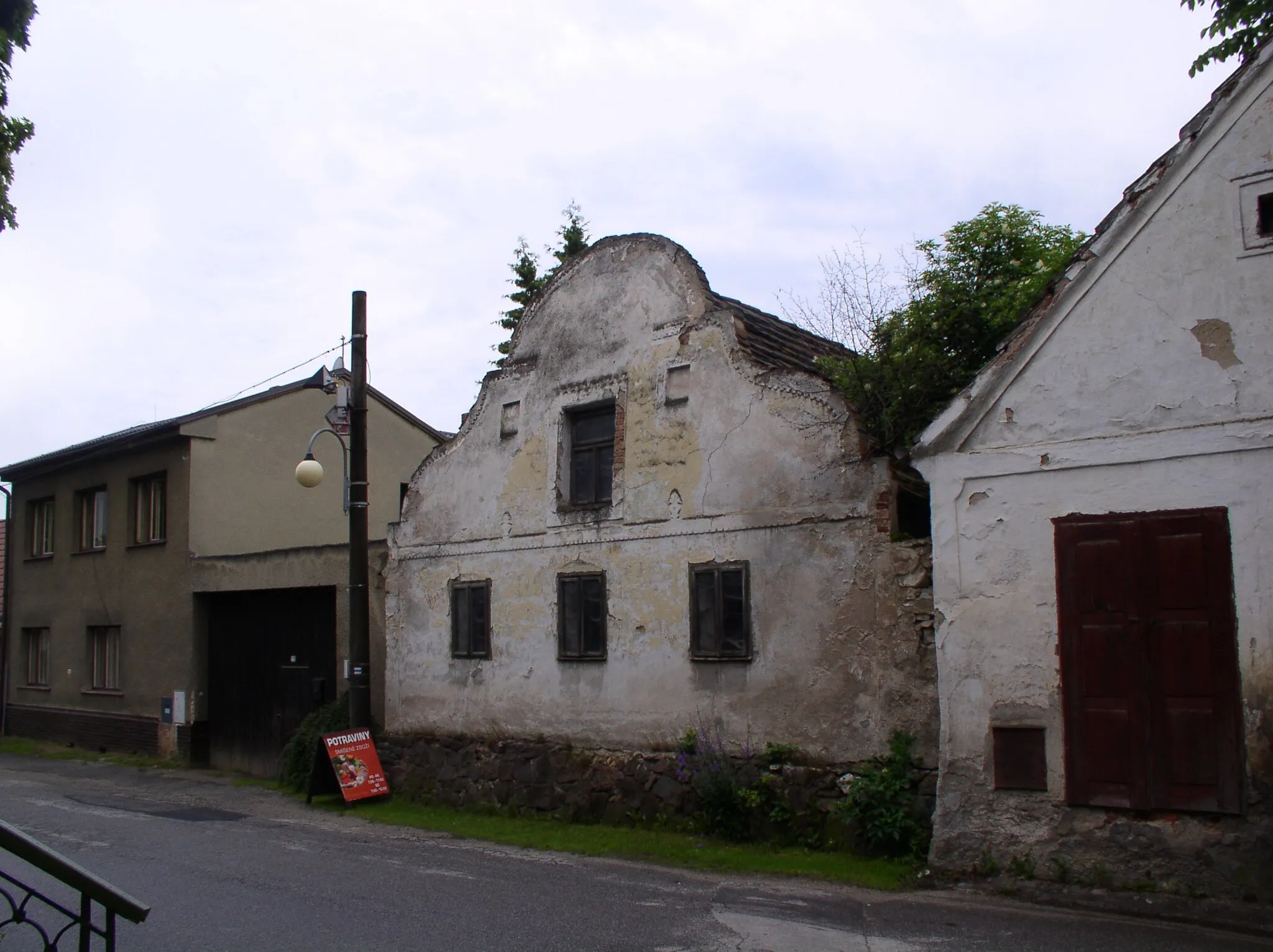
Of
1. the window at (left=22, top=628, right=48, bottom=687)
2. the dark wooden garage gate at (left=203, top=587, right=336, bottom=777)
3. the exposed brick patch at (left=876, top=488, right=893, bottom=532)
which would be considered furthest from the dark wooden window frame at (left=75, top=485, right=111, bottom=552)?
the exposed brick patch at (left=876, top=488, right=893, bottom=532)

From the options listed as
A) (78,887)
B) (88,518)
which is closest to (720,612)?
(78,887)

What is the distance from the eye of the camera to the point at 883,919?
7953mm

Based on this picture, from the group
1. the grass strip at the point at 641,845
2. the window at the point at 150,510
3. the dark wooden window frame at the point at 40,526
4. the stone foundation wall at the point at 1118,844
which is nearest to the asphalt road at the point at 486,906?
the grass strip at the point at 641,845

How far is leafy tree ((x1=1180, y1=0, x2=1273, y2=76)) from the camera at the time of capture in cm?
971

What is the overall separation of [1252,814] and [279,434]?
57.2ft

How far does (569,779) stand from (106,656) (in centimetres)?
1315

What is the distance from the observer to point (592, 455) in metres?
13.5

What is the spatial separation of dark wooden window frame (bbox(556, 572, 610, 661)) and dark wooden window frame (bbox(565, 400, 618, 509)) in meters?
0.80

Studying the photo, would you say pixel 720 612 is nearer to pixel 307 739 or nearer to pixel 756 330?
pixel 756 330

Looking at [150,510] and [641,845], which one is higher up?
[150,510]

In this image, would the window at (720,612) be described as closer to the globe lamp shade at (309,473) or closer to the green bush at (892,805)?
the green bush at (892,805)

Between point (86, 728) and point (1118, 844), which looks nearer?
point (1118, 844)

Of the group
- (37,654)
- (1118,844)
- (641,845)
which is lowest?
(641,845)

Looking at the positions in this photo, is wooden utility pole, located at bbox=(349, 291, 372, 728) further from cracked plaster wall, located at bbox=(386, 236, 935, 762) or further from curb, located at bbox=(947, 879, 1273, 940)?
curb, located at bbox=(947, 879, 1273, 940)
